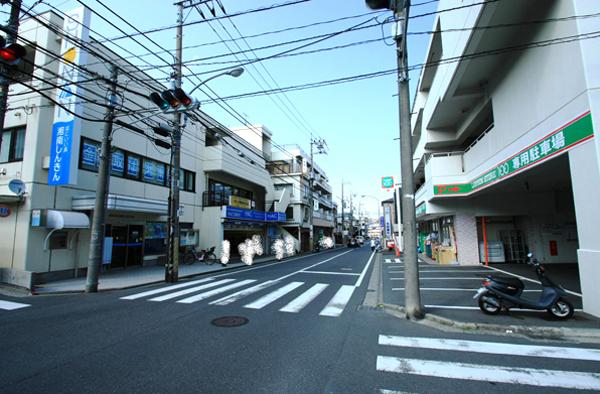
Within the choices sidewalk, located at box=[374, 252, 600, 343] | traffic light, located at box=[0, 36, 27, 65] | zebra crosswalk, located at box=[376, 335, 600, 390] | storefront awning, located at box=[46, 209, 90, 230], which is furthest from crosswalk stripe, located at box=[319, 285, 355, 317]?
storefront awning, located at box=[46, 209, 90, 230]

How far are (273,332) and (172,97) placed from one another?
302 inches

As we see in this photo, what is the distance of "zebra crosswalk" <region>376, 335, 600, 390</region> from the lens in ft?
11.7

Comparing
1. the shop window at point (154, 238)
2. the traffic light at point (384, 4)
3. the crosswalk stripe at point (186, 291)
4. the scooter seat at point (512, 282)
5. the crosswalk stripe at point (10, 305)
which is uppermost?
the traffic light at point (384, 4)

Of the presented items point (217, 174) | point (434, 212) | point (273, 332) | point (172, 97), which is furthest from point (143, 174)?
point (434, 212)

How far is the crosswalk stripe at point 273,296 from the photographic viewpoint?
7480 mm

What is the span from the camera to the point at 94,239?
32.1 ft

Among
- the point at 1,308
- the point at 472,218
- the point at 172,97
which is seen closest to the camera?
the point at 1,308

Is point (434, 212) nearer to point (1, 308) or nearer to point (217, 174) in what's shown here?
point (217, 174)

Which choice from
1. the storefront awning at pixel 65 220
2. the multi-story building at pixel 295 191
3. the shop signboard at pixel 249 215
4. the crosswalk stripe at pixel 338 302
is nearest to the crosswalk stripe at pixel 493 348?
the crosswalk stripe at pixel 338 302

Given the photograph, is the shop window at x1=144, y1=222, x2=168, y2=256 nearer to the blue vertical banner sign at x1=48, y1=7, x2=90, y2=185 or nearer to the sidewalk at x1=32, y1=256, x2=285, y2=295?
the sidewalk at x1=32, y1=256, x2=285, y2=295

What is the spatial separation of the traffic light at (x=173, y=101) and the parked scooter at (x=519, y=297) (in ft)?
31.6

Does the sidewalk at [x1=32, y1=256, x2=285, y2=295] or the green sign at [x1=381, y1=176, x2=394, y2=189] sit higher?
the green sign at [x1=381, y1=176, x2=394, y2=189]

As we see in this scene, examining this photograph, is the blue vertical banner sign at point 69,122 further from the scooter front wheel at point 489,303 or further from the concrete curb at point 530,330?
the scooter front wheel at point 489,303

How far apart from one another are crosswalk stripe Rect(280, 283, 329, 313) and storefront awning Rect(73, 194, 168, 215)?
30.6ft
